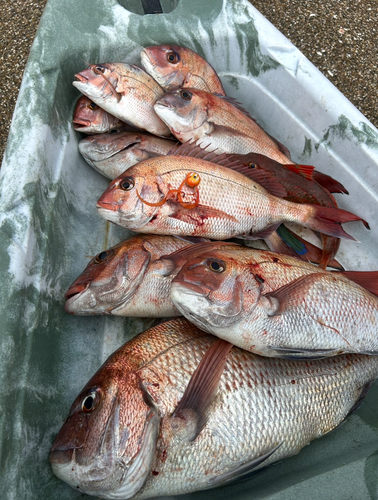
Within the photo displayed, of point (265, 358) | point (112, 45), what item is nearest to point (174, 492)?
point (265, 358)

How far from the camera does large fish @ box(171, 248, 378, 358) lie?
4.20ft

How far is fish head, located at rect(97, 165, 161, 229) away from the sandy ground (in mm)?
1631

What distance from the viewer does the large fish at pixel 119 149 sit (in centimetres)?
200

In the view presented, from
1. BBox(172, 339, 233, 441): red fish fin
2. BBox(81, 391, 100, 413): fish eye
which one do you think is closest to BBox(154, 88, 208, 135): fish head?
BBox(172, 339, 233, 441): red fish fin

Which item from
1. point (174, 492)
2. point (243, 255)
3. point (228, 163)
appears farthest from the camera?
point (228, 163)

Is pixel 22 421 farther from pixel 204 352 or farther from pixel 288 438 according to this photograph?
pixel 288 438

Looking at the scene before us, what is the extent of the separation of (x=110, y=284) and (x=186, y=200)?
453 millimetres

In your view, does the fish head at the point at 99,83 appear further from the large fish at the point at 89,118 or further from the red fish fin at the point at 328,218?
the red fish fin at the point at 328,218

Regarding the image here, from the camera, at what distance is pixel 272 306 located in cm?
132

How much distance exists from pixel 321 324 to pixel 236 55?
1622 mm

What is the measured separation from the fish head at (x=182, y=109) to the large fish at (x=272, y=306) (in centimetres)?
77

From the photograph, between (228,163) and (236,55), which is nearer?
(228,163)

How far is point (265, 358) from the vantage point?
57.2 inches

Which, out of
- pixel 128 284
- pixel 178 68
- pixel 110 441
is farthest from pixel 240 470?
pixel 178 68
